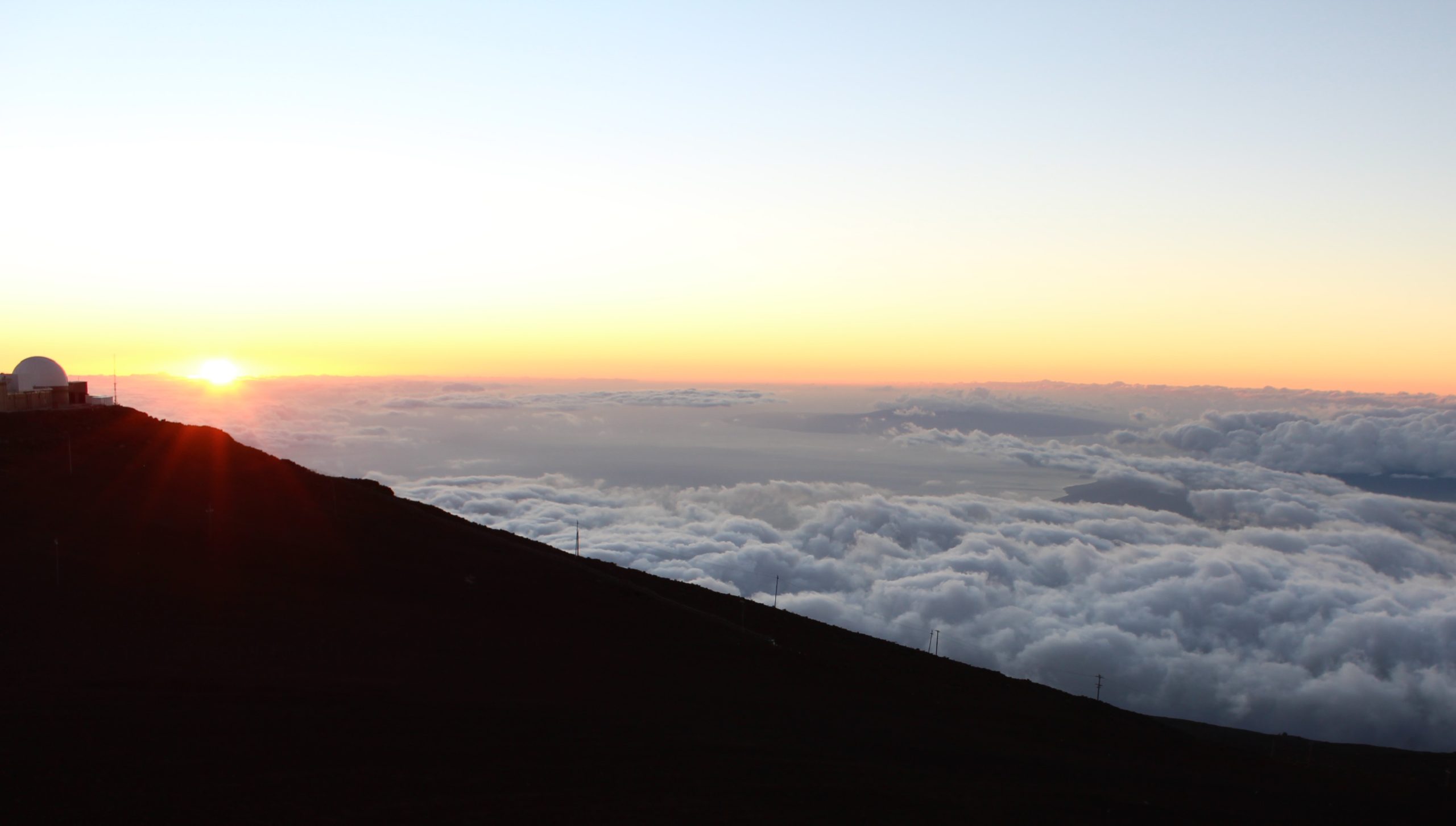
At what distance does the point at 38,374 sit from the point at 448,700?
1178 inches

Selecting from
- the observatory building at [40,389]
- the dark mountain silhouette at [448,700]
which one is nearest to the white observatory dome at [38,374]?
the observatory building at [40,389]

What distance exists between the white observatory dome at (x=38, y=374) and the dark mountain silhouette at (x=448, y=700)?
485cm

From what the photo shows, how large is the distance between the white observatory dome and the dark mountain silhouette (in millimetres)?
4855

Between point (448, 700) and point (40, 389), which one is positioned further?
point (40, 389)

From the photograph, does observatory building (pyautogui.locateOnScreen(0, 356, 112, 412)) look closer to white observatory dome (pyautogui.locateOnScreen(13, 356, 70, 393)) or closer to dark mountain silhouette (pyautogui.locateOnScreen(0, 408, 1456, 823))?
white observatory dome (pyautogui.locateOnScreen(13, 356, 70, 393))

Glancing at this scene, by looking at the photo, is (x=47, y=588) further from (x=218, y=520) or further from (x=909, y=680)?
(x=909, y=680)

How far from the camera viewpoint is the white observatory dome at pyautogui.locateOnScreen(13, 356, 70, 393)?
31188 millimetres

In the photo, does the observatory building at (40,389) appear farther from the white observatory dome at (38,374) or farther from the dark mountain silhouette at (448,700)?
the dark mountain silhouette at (448,700)

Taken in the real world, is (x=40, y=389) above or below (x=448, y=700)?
above

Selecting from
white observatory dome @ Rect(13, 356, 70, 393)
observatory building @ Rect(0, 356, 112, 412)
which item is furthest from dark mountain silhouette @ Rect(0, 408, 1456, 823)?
white observatory dome @ Rect(13, 356, 70, 393)

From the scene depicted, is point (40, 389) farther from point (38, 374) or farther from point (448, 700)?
point (448, 700)

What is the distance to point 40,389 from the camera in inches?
1203

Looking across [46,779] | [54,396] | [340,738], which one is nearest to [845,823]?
[340,738]

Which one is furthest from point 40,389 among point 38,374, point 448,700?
point 448,700
